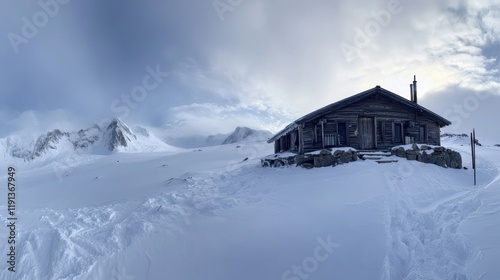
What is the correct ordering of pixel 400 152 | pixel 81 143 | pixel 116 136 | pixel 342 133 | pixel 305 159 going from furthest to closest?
pixel 81 143
pixel 116 136
pixel 342 133
pixel 400 152
pixel 305 159

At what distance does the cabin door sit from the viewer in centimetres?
2053

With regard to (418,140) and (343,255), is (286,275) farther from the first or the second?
(418,140)

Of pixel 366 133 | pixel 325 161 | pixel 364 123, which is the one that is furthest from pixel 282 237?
pixel 364 123

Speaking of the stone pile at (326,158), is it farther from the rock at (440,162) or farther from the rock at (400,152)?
the rock at (440,162)

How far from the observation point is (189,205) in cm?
1187

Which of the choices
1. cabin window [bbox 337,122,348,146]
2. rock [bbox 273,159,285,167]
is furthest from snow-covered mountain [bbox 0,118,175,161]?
cabin window [bbox 337,122,348,146]

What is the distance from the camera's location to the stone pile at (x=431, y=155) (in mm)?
17688

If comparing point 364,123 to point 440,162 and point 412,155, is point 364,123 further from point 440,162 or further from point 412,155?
point 440,162

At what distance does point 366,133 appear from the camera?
20.7 meters

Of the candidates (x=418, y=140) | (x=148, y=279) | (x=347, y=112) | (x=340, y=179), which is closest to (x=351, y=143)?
(x=347, y=112)

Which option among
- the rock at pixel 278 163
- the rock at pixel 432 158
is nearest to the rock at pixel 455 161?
the rock at pixel 432 158

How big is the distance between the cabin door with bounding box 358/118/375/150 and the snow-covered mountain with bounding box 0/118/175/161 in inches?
4282
